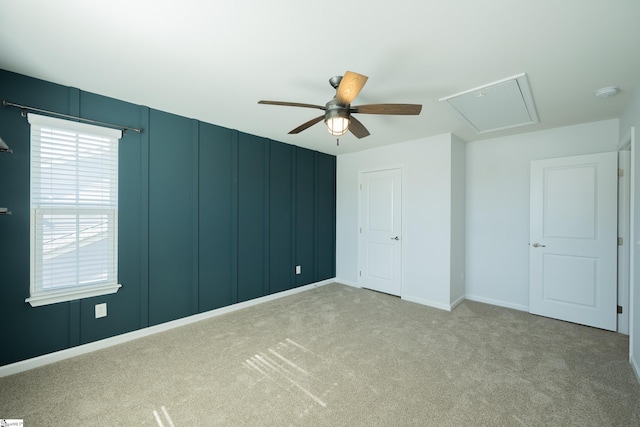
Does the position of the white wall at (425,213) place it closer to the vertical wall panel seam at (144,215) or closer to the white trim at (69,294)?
the vertical wall panel seam at (144,215)

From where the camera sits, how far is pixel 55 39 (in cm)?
180

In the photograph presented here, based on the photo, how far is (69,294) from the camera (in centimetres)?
245

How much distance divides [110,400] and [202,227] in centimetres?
188

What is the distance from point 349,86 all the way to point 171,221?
8.22 ft

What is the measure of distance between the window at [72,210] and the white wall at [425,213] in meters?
3.66

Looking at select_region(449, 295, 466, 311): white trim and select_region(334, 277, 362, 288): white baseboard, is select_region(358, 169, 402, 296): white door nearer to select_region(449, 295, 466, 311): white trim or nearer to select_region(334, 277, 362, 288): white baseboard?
select_region(334, 277, 362, 288): white baseboard

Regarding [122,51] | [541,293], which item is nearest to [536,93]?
[541,293]

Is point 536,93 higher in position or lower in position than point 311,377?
higher

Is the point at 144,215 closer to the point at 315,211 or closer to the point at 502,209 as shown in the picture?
the point at 315,211

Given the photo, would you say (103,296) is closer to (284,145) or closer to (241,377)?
(241,377)

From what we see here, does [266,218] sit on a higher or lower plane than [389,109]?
lower

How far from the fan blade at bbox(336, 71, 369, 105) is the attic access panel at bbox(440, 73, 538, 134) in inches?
47.2

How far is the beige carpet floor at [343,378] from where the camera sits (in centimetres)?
178

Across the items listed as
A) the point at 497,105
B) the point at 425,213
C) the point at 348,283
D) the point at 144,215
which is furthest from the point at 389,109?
the point at 348,283
